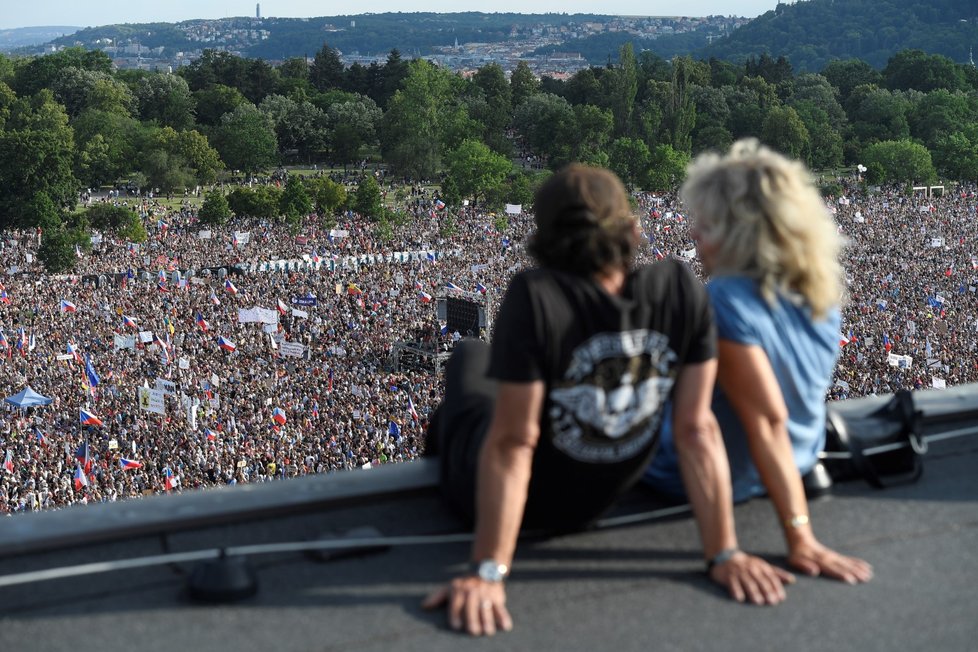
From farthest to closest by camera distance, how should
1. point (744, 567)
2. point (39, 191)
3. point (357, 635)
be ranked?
point (39, 191) → point (744, 567) → point (357, 635)

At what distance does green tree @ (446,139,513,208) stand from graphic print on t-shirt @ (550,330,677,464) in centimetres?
3981

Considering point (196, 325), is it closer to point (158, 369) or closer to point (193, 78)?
point (158, 369)

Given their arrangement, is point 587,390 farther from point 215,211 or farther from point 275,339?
point 215,211

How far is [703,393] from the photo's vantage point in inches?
93.5

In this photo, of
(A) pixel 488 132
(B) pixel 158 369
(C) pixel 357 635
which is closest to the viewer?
(C) pixel 357 635

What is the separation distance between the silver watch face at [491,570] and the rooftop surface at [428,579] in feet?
0.22

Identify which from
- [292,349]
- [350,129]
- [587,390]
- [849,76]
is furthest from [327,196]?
[849,76]

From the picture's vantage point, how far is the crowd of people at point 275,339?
41.8 feet

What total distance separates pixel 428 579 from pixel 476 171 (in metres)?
40.7

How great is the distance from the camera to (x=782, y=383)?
263cm

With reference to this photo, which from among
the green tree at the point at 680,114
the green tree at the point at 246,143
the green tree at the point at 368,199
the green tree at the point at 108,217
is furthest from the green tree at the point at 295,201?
the green tree at the point at 680,114

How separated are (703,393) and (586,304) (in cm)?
35

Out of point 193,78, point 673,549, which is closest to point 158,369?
point 673,549

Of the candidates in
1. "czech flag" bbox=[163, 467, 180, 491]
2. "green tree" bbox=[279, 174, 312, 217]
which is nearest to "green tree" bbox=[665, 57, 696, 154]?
"green tree" bbox=[279, 174, 312, 217]
